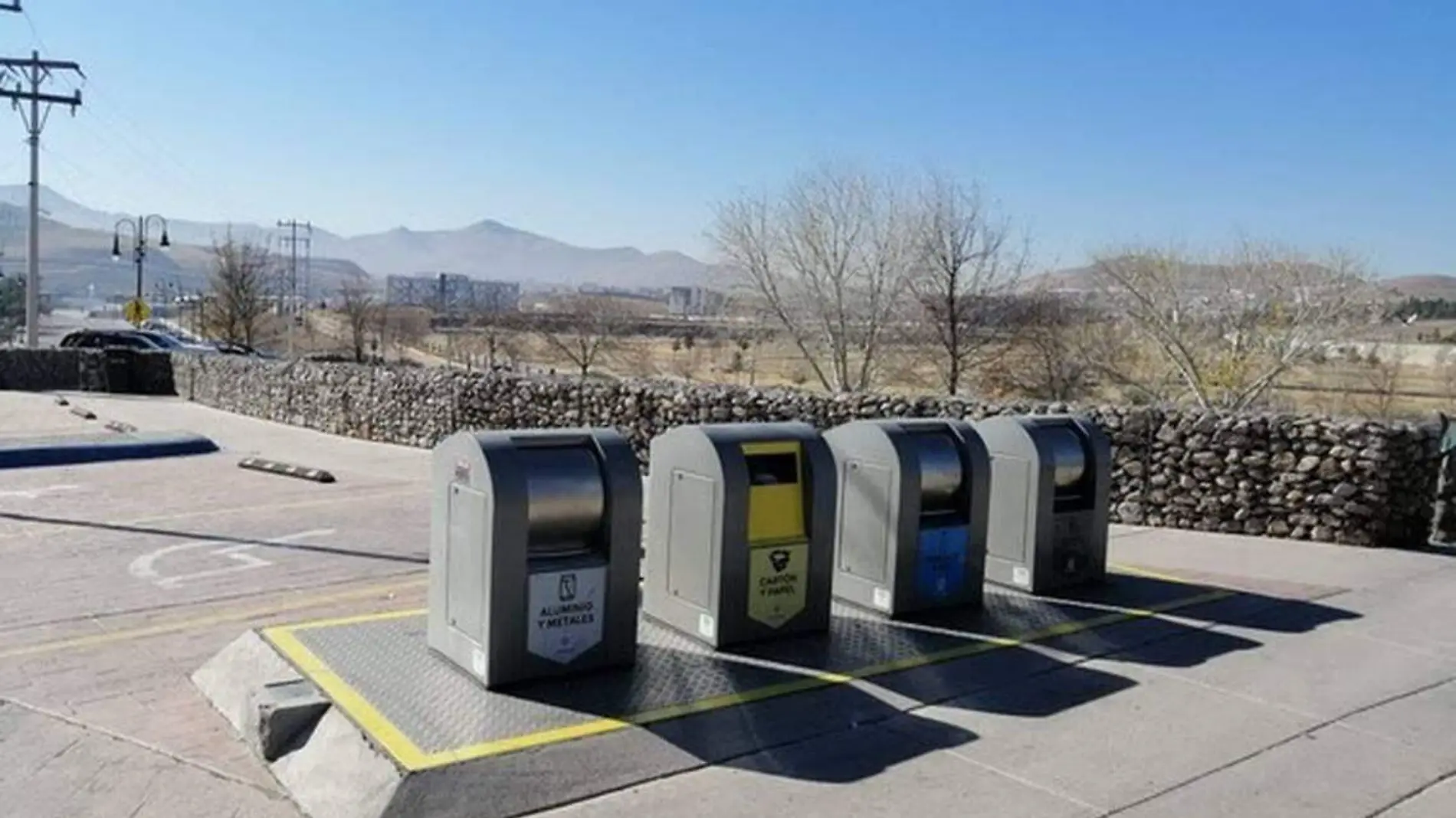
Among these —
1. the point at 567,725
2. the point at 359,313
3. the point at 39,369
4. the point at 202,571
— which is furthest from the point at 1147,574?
the point at 359,313

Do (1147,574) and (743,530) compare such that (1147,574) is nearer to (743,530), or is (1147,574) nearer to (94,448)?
(743,530)

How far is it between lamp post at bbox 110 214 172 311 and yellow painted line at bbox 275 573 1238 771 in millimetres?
40807

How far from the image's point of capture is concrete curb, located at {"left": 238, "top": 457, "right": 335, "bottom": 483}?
44.6 ft

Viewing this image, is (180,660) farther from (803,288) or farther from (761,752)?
(803,288)

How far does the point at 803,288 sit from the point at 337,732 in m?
28.5

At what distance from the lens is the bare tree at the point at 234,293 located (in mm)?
49594

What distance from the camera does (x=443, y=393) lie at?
1789cm

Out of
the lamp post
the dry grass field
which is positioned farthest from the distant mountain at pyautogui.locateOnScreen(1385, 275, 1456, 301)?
the lamp post

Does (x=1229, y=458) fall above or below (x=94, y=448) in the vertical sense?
above

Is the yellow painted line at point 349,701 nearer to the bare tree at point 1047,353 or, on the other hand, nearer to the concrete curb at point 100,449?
the concrete curb at point 100,449

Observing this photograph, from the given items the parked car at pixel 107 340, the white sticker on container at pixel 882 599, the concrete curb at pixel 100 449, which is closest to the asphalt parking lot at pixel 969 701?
the white sticker on container at pixel 882 599

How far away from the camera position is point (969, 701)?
17.7 ft

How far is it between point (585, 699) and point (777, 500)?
1503 millimetres

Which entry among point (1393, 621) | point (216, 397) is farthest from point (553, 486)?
point (216, 397)
